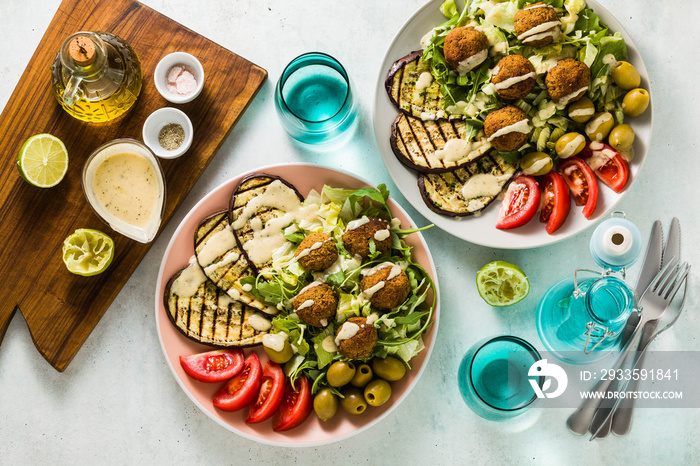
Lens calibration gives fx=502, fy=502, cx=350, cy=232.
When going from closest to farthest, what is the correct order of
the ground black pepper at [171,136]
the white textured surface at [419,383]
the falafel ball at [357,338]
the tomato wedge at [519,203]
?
the falafel ball at [357,338]
the tomato wedge at [519,203]
the ground black pepper at [171,136]
the white textured surface at [419,383]

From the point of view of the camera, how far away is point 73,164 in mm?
2689

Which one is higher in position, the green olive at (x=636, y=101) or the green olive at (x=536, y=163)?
the green olive at (x=636, y=101)

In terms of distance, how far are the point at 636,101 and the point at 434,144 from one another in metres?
0.99

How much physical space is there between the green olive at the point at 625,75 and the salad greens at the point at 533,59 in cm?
4

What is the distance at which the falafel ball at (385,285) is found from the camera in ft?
7.75

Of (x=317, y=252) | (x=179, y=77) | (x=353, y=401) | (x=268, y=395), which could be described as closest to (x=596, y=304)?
(x=353, y=401)

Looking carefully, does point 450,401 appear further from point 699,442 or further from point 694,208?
point 694,208

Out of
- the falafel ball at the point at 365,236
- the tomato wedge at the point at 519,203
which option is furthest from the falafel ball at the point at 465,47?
the falafel ball at the point at 365,236

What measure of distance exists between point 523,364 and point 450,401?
47 centimetres

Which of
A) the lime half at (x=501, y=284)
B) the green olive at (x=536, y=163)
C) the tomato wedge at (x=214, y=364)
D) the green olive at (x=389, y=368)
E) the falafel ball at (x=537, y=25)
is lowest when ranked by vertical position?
the tomato wedge at (x=214, y=364)

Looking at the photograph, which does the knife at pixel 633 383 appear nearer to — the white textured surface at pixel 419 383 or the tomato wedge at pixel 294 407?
the white textured surface at pixel 419 383

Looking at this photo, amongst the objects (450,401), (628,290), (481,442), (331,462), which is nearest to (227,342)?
(331,462)

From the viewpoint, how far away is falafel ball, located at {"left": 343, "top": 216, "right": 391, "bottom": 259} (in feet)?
7.88

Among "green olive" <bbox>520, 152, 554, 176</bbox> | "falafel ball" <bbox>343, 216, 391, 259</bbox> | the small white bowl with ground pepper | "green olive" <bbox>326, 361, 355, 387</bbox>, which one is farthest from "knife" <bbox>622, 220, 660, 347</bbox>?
the small white bowl with ground pepper
